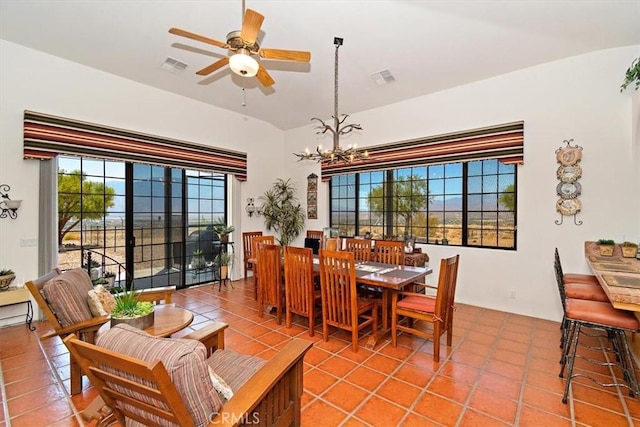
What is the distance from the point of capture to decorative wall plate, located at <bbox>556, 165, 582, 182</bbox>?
12.2ft

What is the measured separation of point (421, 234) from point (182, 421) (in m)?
4.74

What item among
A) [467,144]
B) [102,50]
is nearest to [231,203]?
[102,50]

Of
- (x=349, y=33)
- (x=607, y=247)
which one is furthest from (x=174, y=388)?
(x=607, y=247)

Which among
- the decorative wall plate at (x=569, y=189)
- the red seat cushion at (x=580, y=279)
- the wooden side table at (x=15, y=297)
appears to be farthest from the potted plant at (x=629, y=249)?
the wooden side table at (x=15, y=297)

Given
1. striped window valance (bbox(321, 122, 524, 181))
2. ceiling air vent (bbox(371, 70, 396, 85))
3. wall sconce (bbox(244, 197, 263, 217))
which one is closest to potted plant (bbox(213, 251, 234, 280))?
wall sconce (bbox(244, 197, 263, 217))

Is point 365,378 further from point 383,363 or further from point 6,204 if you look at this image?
point 6,204

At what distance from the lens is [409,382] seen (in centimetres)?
249

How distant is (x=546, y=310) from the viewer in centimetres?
393

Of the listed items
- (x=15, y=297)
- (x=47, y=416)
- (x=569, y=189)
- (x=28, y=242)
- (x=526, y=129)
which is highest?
(x=526, y=129)

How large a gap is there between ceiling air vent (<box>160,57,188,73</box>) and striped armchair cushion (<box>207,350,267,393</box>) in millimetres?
4080

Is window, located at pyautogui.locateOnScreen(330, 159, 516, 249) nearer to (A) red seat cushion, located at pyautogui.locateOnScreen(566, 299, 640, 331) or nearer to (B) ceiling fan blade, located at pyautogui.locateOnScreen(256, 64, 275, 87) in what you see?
(A) red seat cushion, located at pyautogui.locateOnScreen(566, 299, 640, 331)

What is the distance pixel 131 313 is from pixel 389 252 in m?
3.17

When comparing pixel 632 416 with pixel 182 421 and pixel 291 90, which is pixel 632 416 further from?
pixel 291 90

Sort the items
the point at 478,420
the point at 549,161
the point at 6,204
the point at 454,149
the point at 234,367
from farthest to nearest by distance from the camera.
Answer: the point at 454,149, the point at 549,161, the point at 6,204, the point at 478,420, the point at 234,367
